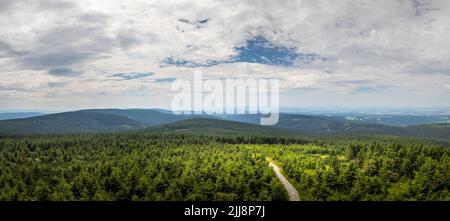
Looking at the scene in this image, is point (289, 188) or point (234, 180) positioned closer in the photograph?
point (234, 180)

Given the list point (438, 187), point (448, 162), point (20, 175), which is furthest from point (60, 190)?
point (448, 162)

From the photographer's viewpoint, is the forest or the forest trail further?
the forest trail

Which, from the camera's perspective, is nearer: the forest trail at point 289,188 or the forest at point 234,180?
the forest at point 234,180

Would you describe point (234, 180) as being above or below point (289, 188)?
above
